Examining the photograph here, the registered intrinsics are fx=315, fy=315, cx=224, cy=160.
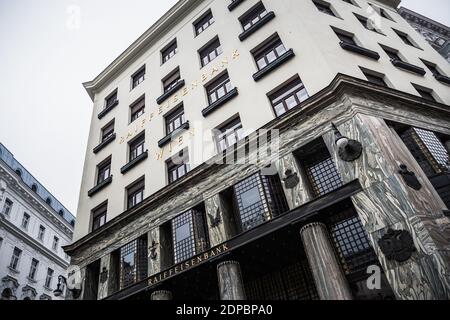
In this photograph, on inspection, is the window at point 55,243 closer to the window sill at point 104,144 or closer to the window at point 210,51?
the window sill at point 104,144

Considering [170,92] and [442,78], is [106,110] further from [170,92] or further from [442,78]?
[442,78]

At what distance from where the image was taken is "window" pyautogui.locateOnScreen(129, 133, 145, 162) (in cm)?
1853

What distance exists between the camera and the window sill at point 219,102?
14.9m

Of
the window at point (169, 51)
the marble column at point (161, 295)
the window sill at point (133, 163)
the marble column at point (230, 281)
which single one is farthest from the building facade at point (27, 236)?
the marble column at point (230, 281)

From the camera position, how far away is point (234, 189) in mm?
12500

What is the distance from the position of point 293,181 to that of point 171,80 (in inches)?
474

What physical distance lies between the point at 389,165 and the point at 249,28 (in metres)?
10.8

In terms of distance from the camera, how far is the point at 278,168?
38.2ft

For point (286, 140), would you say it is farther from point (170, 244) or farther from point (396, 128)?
point (170, 244)

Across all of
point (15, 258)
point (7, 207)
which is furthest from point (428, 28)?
point (15, 258)

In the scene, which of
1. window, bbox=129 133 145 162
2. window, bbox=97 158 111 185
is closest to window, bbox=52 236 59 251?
window, bbox=97 158 111 185

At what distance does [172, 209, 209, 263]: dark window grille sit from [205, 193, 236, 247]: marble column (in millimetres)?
839
